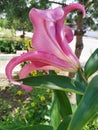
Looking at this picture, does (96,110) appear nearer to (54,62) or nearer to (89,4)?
(54,62)

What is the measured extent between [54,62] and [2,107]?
9.88ft

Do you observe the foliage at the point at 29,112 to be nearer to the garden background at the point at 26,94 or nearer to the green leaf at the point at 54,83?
the garden background at the point at 26,94

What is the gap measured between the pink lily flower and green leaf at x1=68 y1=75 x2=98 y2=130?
159mm

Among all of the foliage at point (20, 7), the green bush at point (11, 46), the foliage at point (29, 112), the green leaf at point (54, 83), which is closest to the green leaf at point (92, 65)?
the green leaf at point (54, 83)

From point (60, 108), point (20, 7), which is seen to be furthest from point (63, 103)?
point (20, 7)

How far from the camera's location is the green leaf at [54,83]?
0.86 m

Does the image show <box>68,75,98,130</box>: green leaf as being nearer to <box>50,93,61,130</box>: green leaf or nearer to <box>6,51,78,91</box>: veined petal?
<box>6,51,78,91</box>: veined petal

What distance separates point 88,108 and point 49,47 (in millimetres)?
215

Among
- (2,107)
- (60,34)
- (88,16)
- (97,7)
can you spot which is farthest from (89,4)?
(60,34)

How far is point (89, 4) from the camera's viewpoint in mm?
4363

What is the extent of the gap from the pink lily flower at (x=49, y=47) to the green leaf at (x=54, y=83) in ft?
0.16

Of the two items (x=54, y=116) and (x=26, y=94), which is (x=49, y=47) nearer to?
(x=54, y=116)

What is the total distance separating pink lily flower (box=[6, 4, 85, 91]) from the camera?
34.4 inches

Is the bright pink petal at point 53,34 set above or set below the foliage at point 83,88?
above
